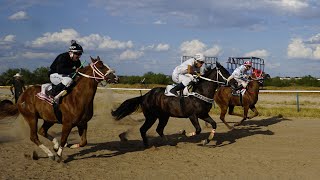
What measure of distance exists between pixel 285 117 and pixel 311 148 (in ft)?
28.1

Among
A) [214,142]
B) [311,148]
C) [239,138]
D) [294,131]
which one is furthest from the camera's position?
[294,131]

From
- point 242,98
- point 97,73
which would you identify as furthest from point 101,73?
point 242,98

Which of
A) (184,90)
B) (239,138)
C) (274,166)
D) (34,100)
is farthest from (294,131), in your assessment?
(34,100)

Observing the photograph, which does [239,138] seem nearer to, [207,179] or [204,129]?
[204,129]

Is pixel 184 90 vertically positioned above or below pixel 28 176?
above

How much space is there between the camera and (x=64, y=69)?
939cm

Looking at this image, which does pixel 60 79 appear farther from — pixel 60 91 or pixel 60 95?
pixel 60 95

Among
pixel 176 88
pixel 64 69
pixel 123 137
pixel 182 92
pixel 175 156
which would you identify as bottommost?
pixel 175 156

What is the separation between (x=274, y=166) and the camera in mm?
8906

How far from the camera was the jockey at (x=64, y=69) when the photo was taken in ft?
30.8

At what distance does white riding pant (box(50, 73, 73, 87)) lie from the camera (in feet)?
30.6

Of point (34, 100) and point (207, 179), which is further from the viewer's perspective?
point (34, 100)

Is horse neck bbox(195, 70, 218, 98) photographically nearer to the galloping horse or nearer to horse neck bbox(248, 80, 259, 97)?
the galloping horse

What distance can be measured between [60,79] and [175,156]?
314 cm
